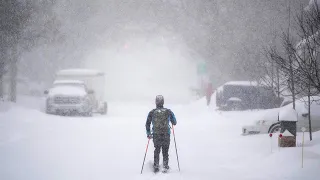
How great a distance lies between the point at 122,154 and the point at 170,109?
3.84m

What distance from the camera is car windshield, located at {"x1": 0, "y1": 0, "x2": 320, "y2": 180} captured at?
8312 millimetres

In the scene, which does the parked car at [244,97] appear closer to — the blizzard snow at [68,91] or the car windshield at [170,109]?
the car windshield at [170,109]

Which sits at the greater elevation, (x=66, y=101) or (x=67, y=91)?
(x=67, y=91)

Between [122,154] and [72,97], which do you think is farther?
[72,97]

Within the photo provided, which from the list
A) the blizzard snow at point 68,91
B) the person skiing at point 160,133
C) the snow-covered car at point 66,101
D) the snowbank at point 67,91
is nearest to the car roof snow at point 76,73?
the blizzard snow at point 68,91

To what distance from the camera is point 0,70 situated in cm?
2039

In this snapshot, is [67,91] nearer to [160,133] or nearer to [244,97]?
[244,97]

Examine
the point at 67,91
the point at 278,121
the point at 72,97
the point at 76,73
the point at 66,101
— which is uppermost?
the point at 76,73

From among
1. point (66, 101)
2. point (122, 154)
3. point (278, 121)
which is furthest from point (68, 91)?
point (278, 121)

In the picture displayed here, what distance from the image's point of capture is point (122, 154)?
34.4ft

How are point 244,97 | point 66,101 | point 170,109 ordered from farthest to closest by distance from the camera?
point 66,101, point 244,97, point 170,109

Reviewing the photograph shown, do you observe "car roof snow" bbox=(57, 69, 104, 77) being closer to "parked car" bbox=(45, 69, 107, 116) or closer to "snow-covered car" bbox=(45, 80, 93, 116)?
"parked car" bbox=(45, 69, 107, 116)

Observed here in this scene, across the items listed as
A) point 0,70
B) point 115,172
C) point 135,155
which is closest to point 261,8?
point 0,70

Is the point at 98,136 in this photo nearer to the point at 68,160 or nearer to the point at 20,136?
the point at 20,136
